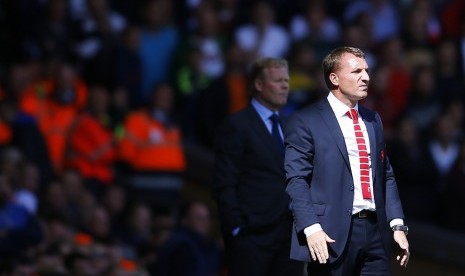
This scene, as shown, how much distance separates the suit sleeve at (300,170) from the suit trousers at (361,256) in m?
0.30

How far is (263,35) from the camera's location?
15.4 m

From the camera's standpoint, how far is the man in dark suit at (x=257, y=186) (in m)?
9.13

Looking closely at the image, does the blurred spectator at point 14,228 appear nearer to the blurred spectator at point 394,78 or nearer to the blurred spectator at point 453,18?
the blurred spectator at point 394,78

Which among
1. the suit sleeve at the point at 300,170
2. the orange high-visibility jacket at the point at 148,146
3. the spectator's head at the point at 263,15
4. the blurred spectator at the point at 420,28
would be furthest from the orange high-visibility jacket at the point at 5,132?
the suit sleeve at the point at 300,170

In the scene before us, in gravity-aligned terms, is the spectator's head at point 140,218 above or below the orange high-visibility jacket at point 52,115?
below

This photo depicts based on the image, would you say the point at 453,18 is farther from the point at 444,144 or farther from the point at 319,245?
the point at 319,245

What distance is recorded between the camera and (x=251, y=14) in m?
15.8

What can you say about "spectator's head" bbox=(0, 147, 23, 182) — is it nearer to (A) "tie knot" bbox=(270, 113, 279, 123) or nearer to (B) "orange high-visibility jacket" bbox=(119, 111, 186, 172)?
(B) "orange high-visibility jacket" bbox=(119, 111, 186, 172)

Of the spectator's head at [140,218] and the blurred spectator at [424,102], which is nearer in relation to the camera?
the spectator's head at [140,218]

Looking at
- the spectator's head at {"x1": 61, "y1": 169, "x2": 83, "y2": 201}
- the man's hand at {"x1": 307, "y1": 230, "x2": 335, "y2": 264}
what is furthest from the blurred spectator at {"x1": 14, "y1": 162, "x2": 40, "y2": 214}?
the man's hand at {"x1": 307, "y1": 230, "x2": 335, "y2": 264}

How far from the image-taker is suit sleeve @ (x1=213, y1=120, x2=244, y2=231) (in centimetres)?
913

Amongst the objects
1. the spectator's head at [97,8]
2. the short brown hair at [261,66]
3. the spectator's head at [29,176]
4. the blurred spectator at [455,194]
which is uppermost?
the spectator's head at [97,8]

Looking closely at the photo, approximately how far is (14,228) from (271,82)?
3469 mm

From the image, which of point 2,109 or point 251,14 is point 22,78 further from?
point 251,14
